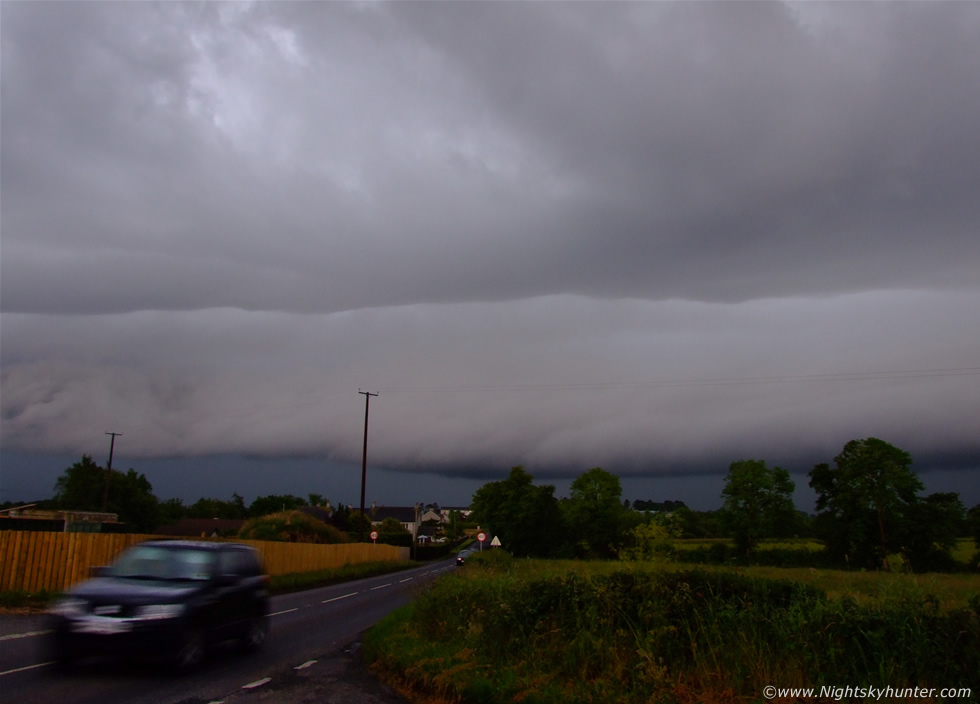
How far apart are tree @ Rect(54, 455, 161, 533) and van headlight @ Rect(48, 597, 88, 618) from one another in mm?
86058

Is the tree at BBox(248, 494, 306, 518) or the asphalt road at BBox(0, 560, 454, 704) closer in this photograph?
the asphalt road at BBox(0, 560, 454, 704)

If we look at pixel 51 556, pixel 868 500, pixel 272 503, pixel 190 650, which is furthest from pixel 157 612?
pixel 272 503

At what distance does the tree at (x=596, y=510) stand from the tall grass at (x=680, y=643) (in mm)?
85974

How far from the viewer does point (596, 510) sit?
97.9 meters

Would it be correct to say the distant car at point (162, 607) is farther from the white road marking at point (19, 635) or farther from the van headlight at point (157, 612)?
the white road marking at point (19, 635)

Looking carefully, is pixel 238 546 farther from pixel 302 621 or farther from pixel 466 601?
pixel 302 621

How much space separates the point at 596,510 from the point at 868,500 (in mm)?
35721

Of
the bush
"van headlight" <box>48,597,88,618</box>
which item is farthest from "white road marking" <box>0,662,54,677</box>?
the bush

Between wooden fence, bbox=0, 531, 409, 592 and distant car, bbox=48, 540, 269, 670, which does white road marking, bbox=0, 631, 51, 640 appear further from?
wooden fence, bbox=0, 531, 409, 592

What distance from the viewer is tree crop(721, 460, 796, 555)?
86000 millimetres

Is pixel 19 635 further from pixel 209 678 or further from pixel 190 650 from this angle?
pixel 209 678

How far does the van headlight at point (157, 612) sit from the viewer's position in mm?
9461

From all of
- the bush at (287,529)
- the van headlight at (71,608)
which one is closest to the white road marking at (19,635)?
the van headlight at (71,608)

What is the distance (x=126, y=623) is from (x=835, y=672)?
27.2 ft
